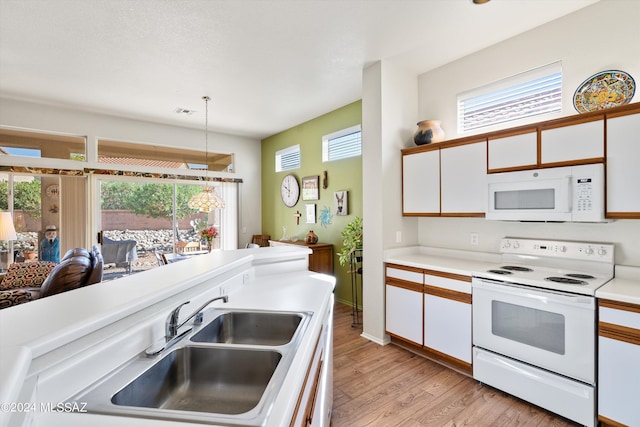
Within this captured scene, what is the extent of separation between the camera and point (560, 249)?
2.38 m

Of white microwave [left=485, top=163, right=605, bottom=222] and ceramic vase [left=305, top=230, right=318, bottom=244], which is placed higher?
white microwave [left=485, top=163, right=605, bottom=222]

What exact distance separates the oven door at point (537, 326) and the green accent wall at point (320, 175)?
2.15 m

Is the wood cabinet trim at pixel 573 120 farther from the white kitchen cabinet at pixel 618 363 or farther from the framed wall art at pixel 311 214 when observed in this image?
the framed wall art at pixel 311 214

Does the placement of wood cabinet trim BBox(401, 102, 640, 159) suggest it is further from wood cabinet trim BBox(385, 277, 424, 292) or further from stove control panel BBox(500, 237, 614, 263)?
wood cabinet trim BBox(385, 277, 424, 292)

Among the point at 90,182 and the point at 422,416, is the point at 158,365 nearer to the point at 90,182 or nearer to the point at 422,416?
the point at 422,416

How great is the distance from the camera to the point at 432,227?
337cm

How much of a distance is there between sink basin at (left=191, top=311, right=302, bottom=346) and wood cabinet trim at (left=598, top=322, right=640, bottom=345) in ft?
6.03

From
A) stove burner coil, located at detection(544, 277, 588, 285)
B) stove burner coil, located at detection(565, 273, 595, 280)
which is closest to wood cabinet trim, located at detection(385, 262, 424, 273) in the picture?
stove burner coil, located at detection(544, 277, 588, 285)

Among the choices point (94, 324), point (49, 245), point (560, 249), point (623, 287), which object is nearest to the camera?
point (94, 324)

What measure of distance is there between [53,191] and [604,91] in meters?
6.48

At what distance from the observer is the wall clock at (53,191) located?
4.45 meters

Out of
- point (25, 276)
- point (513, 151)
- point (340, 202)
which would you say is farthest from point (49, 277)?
point (513, 151)

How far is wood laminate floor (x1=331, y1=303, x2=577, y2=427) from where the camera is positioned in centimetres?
200

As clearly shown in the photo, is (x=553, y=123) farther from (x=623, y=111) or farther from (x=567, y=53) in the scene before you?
(x=567, y=53)
